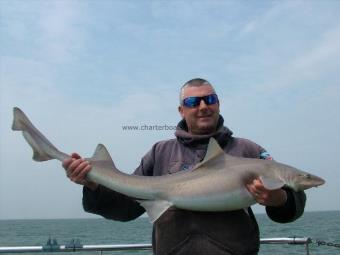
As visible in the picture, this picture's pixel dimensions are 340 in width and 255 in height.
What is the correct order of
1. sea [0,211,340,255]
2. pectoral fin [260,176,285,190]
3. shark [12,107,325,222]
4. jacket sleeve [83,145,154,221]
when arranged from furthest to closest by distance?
1. sea [0,211,340,255]
2. jacket sleeve [83,145,154,221]
3. shark [12,107,325,222]
4. pectoral fin [260,176,285,190]

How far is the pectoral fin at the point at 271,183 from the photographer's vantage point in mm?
3916

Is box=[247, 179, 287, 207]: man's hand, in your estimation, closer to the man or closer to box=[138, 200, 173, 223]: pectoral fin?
the man

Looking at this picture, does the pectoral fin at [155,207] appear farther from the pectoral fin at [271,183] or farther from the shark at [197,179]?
the pectoral fin at [271,183]

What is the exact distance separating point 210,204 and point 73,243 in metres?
2.44

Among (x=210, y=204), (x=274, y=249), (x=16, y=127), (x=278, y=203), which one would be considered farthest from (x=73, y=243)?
(x=274, y=249)

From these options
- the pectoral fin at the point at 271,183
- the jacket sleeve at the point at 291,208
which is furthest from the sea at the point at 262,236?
the pectoral fin at the point at 271,183

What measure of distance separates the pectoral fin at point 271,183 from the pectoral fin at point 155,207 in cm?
82

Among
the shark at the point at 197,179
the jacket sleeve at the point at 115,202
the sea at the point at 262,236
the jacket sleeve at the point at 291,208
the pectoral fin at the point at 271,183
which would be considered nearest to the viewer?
the pectoral fin at the point at 271,183

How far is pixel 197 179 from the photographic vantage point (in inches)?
170

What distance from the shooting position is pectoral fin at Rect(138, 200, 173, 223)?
424 centimetres

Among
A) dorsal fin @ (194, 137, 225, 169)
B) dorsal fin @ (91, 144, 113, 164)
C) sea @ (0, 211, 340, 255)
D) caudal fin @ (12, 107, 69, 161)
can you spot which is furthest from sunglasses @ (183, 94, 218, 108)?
sea @ (0, 211, 340, 255)

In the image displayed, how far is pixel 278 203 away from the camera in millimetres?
4141

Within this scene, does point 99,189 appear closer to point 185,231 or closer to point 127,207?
point 127,207

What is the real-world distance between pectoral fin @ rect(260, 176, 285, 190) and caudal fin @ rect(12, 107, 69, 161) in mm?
1722
